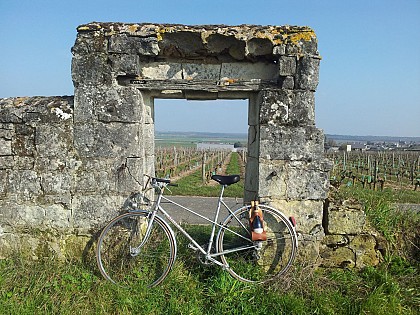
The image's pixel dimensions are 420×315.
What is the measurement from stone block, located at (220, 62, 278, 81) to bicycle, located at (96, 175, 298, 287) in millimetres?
1107

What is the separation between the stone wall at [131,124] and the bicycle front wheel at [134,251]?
237 mm

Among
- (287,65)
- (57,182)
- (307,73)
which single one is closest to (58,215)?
(57,182)

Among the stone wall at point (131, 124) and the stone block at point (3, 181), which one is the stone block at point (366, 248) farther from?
the stone block at point (3, 181)

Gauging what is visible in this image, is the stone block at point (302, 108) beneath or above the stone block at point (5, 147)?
above

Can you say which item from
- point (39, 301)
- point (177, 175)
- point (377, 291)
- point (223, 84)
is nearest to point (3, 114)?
point (39, 301)

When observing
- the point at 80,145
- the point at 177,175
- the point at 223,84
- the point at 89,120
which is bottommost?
the point at 177,175

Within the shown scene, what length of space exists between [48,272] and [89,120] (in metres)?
1.56

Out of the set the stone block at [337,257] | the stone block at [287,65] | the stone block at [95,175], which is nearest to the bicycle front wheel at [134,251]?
the stone block at [95,175]

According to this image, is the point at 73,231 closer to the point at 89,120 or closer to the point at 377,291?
the point at 89,120

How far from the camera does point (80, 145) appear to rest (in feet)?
11.9

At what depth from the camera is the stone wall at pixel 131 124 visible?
3.52 m

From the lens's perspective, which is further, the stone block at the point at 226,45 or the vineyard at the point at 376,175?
the vineyard at the point at 376,175

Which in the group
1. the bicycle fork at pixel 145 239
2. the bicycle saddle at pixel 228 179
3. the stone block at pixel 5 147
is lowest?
the bicycle fork at pixel 145 239

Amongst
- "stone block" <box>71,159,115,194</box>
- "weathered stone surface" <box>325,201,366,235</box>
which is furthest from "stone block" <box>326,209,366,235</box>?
"stone block" <box>71,159,115,194</box>
